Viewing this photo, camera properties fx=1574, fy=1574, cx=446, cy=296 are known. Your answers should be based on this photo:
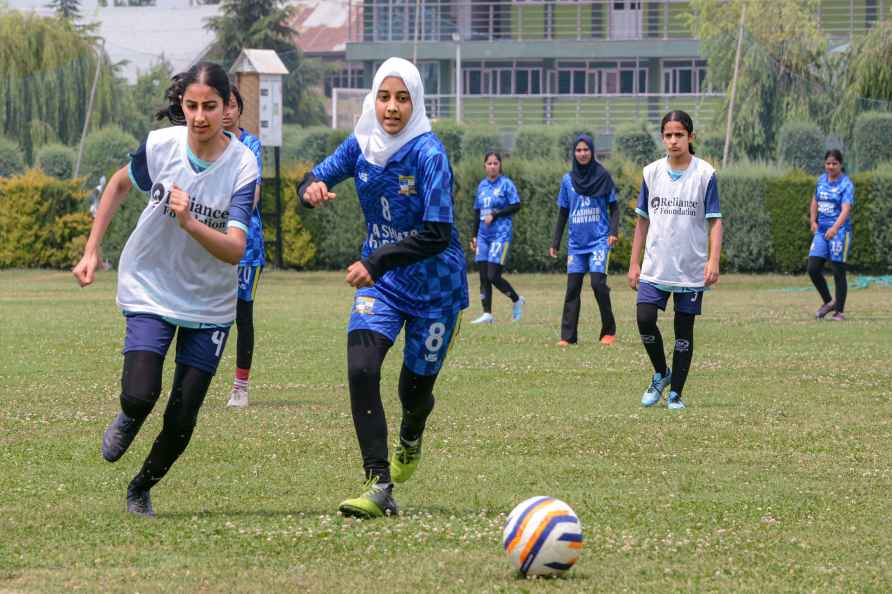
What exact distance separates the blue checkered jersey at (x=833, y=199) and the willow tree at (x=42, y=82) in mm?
33072

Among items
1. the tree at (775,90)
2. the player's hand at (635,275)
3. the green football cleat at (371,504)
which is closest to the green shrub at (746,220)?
the tree at (775,90)

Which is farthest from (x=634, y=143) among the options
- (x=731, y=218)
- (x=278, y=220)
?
(x=278, y=220)

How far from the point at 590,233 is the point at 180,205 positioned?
1159 cm

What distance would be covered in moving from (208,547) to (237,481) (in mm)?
1927

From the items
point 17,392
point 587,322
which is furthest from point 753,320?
point 17,392

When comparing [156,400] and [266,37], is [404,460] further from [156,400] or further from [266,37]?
[266,37]

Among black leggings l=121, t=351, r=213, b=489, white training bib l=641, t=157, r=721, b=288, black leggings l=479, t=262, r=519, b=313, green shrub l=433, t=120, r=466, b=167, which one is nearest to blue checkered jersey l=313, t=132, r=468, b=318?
black leggings l=121, t=351, r=213, b=489

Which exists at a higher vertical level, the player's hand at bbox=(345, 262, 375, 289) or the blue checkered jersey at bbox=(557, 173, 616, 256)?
the player's hand at bbox=(345, 262, 375, 289)

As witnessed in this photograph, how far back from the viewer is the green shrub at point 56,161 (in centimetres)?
4300

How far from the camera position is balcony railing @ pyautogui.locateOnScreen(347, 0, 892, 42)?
A: 200 feet

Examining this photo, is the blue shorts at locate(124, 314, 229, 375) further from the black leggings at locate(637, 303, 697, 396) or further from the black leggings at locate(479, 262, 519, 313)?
the black leggings at locate(479, 262, 519, 313)

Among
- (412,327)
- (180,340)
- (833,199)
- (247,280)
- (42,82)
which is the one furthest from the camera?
(42,82)

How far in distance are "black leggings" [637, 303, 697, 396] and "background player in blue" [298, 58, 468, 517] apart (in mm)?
4580

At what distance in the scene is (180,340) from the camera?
24.6 ft
